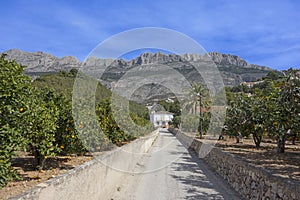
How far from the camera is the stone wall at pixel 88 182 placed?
3.47 m

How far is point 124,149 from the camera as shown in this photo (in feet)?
31.1

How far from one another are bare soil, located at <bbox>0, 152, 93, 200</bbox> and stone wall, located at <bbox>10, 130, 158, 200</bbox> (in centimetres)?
156

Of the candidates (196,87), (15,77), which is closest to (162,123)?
(196,87)

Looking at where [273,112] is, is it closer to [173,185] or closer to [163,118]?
[173,185]

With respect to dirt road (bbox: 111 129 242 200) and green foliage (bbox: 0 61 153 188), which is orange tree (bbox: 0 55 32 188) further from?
dirt road (bbox: 111 129 242 200)

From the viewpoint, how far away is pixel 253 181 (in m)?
6.40

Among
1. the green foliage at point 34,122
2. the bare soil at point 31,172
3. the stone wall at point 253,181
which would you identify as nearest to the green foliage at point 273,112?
the stone wall at point 253,181

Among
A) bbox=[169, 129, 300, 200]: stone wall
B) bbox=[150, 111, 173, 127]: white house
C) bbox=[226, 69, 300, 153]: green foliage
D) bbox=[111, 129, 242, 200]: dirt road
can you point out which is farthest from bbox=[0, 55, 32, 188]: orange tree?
bbox=[150, 111, 173, 127]: white house

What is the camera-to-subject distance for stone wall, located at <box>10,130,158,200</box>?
3471mm

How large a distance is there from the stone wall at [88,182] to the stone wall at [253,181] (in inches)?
142

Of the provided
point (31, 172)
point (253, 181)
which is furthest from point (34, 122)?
point (253, 181)

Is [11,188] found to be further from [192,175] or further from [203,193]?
[192,175]

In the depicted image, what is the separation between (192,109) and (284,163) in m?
41.7

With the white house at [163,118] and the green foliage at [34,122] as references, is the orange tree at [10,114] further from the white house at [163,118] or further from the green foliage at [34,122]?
the white house at [163,118]
